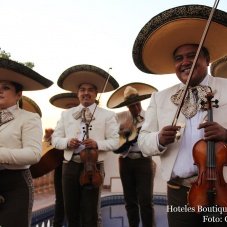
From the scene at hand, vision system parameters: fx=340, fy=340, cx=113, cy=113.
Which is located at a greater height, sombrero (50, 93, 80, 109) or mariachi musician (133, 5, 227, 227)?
sombrero (50, 93, 80, 109)

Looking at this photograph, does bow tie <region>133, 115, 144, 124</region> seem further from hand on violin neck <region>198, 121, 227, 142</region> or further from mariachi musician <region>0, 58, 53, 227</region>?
hand on violin neck <region>198, 121, 227, 142</region>

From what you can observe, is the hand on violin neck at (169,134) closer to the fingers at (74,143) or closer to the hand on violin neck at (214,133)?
the hand on violin neck at (214,133)

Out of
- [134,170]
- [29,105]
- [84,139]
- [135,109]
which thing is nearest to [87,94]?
[84,139]

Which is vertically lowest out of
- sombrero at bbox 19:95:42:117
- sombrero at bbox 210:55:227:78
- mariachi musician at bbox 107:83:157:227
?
mariachi musician at bbox 107:83:157:227

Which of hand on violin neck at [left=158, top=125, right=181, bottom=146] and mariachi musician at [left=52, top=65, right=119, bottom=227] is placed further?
mariachi musician at [left=52, top=65, right=119, bottom=227]

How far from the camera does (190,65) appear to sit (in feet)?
7.10

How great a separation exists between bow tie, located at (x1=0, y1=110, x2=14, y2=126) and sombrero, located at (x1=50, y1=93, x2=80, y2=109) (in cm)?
315

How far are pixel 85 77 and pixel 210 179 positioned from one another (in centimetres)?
276

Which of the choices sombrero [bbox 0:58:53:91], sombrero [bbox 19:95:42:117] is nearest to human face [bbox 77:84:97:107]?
sombrero [bbox 19:95:42:117]

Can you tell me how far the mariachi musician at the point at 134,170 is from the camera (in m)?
4.30

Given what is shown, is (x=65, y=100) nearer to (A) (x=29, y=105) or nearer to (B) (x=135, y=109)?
(B) (x=135, y=109)

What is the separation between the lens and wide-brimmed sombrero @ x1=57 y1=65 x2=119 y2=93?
4121 millimetres

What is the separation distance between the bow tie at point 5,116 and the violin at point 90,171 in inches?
44.5

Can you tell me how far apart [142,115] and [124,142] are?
0.51 m
